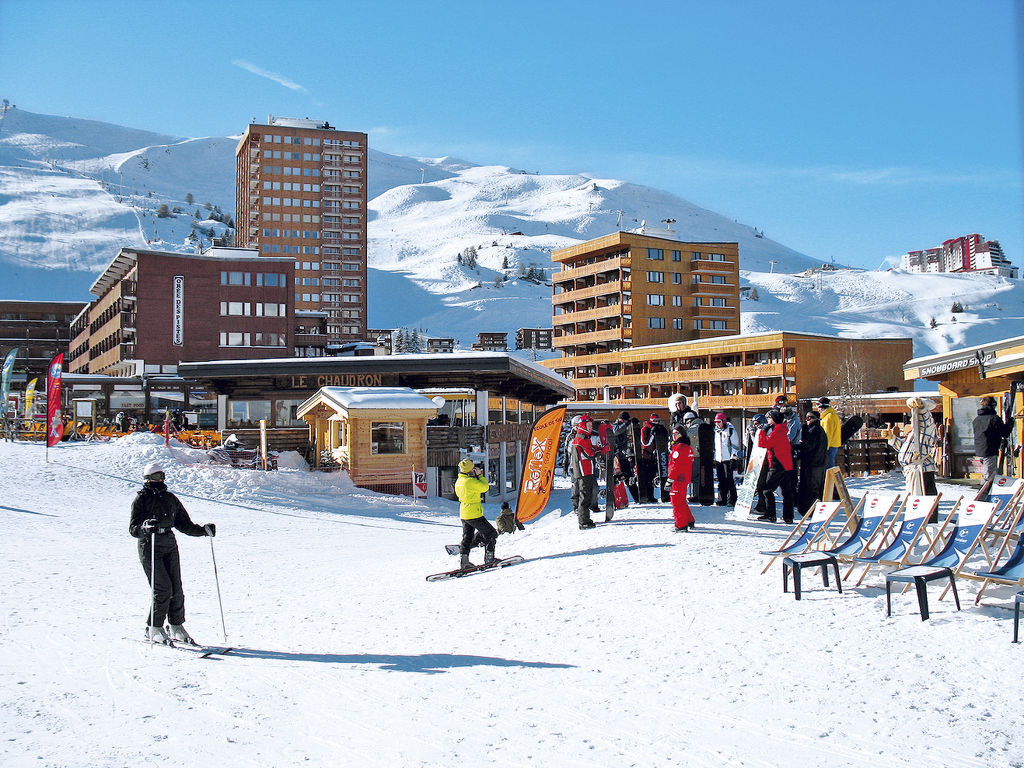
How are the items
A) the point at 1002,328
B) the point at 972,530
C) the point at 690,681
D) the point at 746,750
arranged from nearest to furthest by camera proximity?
the point at 746,750 → the point at 690,681 → the point at 972,530 → the point at 1002,328

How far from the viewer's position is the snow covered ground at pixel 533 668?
17.0 feet

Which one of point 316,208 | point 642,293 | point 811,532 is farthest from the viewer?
point 316,208

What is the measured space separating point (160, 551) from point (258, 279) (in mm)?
54726

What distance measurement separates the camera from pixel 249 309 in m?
59.2

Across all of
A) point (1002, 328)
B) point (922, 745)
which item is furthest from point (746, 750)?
point (1002, 328)

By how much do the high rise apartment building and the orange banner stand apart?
9684cm

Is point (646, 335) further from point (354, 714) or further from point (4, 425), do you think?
point (354, 714)

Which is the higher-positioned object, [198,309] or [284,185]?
[284,185]

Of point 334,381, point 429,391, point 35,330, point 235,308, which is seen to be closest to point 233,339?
point 235,308

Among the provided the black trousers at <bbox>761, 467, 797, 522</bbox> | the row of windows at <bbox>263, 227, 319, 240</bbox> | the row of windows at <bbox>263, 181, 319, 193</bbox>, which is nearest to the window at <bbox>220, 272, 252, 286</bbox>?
the black trousers at <bbox>761, 467, 797, 522</bbox>

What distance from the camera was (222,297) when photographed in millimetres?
58562

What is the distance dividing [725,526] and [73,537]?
11186 mm

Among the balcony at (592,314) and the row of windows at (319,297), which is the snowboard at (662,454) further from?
the row of windows at (319,297)

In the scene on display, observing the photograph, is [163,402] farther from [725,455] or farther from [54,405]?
[725,455]
